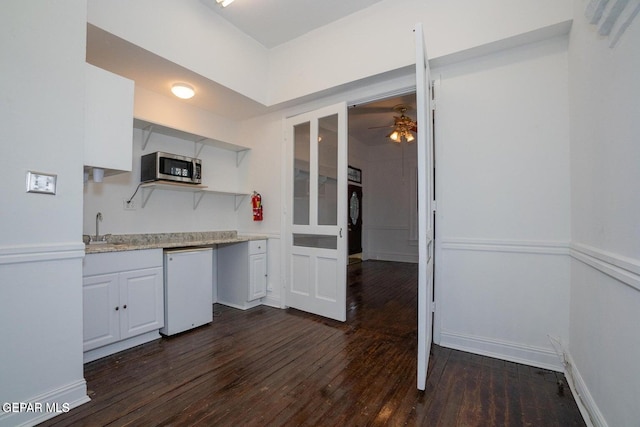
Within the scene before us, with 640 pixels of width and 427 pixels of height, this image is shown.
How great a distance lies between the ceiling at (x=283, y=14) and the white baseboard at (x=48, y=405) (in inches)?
131

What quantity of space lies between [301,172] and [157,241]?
181 centimetres

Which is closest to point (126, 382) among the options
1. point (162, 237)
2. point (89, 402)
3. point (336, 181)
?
point (89, 402)

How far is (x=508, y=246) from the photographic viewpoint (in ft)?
7.43

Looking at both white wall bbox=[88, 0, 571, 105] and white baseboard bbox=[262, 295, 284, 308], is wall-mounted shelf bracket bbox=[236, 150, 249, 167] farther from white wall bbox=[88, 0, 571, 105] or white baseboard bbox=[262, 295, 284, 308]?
white baseboard bbox=[262, 295, 284, 308]

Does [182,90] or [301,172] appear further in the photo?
[301,172]

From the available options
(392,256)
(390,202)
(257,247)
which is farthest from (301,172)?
(392,256)

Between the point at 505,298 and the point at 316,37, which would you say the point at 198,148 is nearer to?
the point at 316,37

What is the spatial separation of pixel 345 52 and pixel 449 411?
125 inches

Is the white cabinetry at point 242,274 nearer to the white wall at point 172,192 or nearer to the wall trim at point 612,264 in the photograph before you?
the white wall at point 172,192

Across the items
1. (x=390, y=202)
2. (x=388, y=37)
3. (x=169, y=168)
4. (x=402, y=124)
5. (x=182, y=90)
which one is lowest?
(x=390, y=202)

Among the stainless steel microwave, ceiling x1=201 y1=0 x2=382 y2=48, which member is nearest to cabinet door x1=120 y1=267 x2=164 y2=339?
the stainless steel microwave

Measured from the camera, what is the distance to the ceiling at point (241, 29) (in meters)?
2.40

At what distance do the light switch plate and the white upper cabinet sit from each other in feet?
1.05

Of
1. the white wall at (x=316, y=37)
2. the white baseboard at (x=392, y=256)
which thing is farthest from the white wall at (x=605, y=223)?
the white baseboard at (x=392, y=256)
